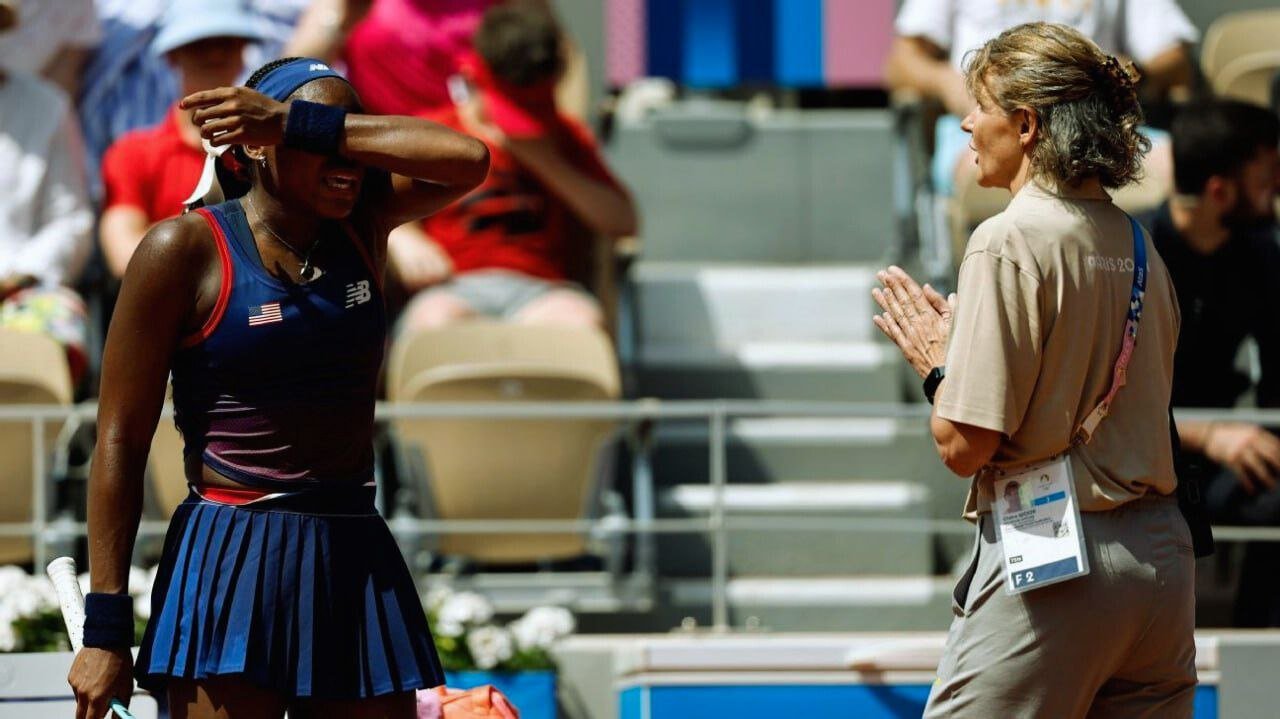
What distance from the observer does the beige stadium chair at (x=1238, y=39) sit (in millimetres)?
7867

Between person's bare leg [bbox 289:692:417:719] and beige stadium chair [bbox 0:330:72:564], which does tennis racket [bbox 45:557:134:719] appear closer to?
person's bare leg [bbox 289:692:417:719]

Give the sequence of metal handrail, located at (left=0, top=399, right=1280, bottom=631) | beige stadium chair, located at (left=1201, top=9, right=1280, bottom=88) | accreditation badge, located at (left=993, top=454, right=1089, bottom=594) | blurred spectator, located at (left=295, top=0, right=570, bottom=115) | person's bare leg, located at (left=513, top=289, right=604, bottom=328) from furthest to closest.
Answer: beige stadium chair, located at (left=1201, top=9, right=1280, bottom=88), blurred spectator, located at (left=295, top=0, right=570, bottom=115), person's bare leg, located at (left=513, top=289, right=604, bottom=328), metal handrail, located at (left=0, top=399, right=1280, bottom=631), accreditation badge, located at (left=993, top=454, right=1089, bottom=594)

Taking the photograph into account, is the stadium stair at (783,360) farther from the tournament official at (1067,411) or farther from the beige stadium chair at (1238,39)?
the tournament official at (1067,411)

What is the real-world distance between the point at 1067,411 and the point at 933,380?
230 millimetres

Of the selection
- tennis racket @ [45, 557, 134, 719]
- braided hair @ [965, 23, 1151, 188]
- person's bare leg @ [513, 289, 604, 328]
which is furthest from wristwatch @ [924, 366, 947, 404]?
person's bare leg @ [513, 289, 604, 328]

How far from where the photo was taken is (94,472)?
290cm

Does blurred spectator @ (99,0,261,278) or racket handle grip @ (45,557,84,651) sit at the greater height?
blurred spectator @ (99,0,261,278)

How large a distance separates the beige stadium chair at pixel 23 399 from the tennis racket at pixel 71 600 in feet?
8.38

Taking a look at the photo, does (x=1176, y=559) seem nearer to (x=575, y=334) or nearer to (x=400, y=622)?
(x=400, y=622)

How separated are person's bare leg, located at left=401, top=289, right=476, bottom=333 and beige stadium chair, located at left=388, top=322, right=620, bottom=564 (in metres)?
0.37

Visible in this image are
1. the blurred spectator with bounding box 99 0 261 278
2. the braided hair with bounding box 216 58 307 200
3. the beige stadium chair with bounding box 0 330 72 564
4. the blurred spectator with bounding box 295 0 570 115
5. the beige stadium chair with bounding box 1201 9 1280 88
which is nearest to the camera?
the braided hair with bounding box 216 58 307 200

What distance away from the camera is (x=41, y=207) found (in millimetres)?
6492

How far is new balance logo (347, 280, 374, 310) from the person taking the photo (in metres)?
3.00

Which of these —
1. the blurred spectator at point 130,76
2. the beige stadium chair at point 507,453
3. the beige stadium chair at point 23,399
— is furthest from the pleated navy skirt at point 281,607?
the blurred spectator at point 130,76
